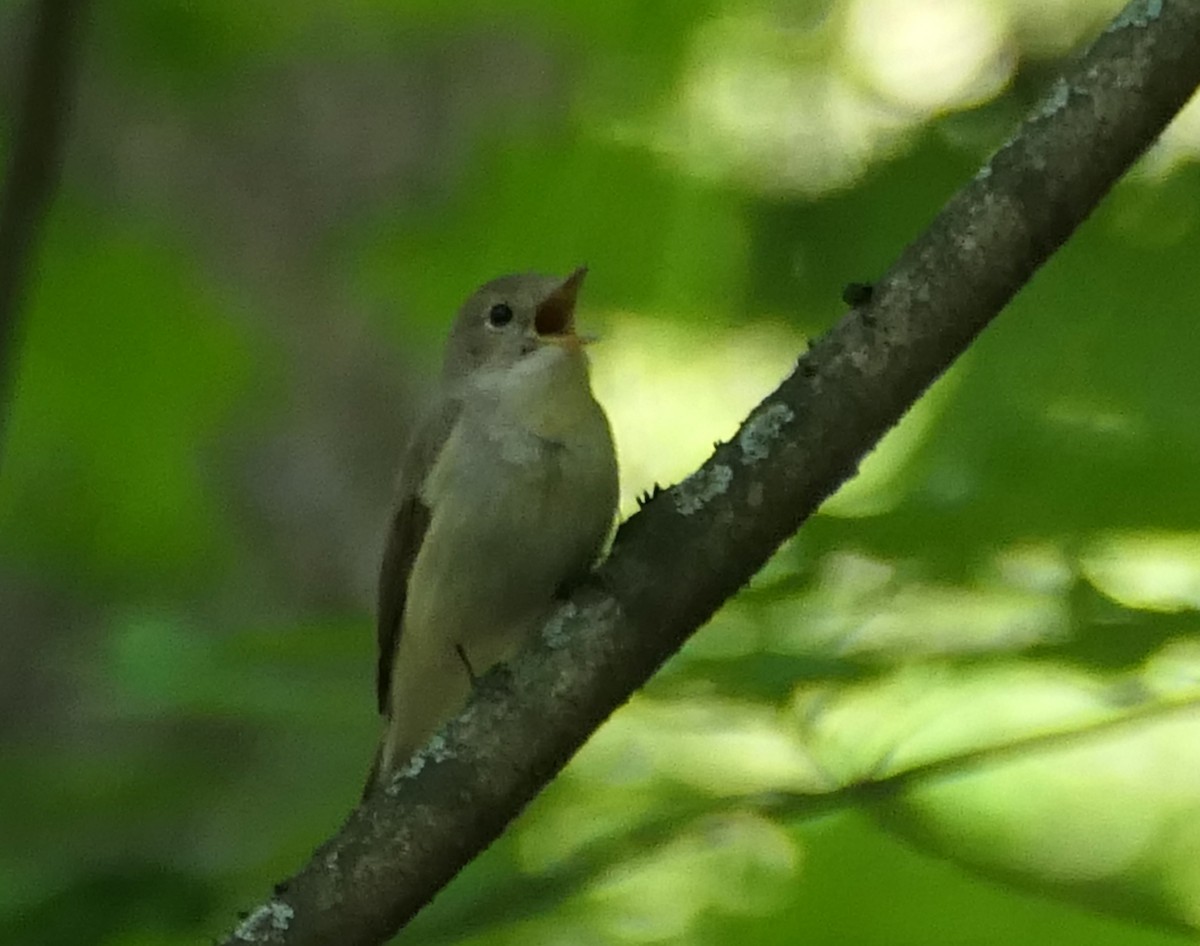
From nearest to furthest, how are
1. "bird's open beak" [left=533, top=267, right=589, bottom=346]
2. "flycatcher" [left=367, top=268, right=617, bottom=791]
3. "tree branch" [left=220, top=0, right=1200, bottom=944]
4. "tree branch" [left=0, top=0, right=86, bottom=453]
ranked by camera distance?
"tree branch" [left=0, top=0, right=86, bottom=453], "tree branch" [left=220, top=0, right=1200, bottom=944], "flycatcher" [left=367, top=268, right=617, bottom=791], "bird's open beak" [left=533, top=267, right=589, bottom=346]

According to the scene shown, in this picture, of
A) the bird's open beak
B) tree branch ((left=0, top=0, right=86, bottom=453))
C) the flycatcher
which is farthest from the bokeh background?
tree branch ((left=0, top=0, right=86, bottom=453))

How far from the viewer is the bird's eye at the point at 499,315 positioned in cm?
421

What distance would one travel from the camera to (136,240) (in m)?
3.81

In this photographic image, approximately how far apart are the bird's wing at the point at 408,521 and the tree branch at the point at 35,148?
180 cm

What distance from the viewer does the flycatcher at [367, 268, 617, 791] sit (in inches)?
151

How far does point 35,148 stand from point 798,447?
44.0 inches

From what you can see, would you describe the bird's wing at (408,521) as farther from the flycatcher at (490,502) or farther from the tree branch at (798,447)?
the tree branch at (798,447)

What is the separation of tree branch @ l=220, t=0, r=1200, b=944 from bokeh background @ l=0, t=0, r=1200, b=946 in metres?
0.22

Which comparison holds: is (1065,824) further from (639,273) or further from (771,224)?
(639,273)

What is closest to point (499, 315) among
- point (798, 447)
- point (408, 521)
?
point (408, 521)

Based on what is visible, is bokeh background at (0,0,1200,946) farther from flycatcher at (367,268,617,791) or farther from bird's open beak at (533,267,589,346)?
flycatcher at (367,268,617,791)

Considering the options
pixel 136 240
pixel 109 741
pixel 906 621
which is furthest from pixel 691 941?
pixel 136 240

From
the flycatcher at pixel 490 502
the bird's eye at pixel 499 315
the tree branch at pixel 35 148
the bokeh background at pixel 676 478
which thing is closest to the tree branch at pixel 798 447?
the bokeh background at pixel 676 478

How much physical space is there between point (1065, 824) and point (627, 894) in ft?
2.41
